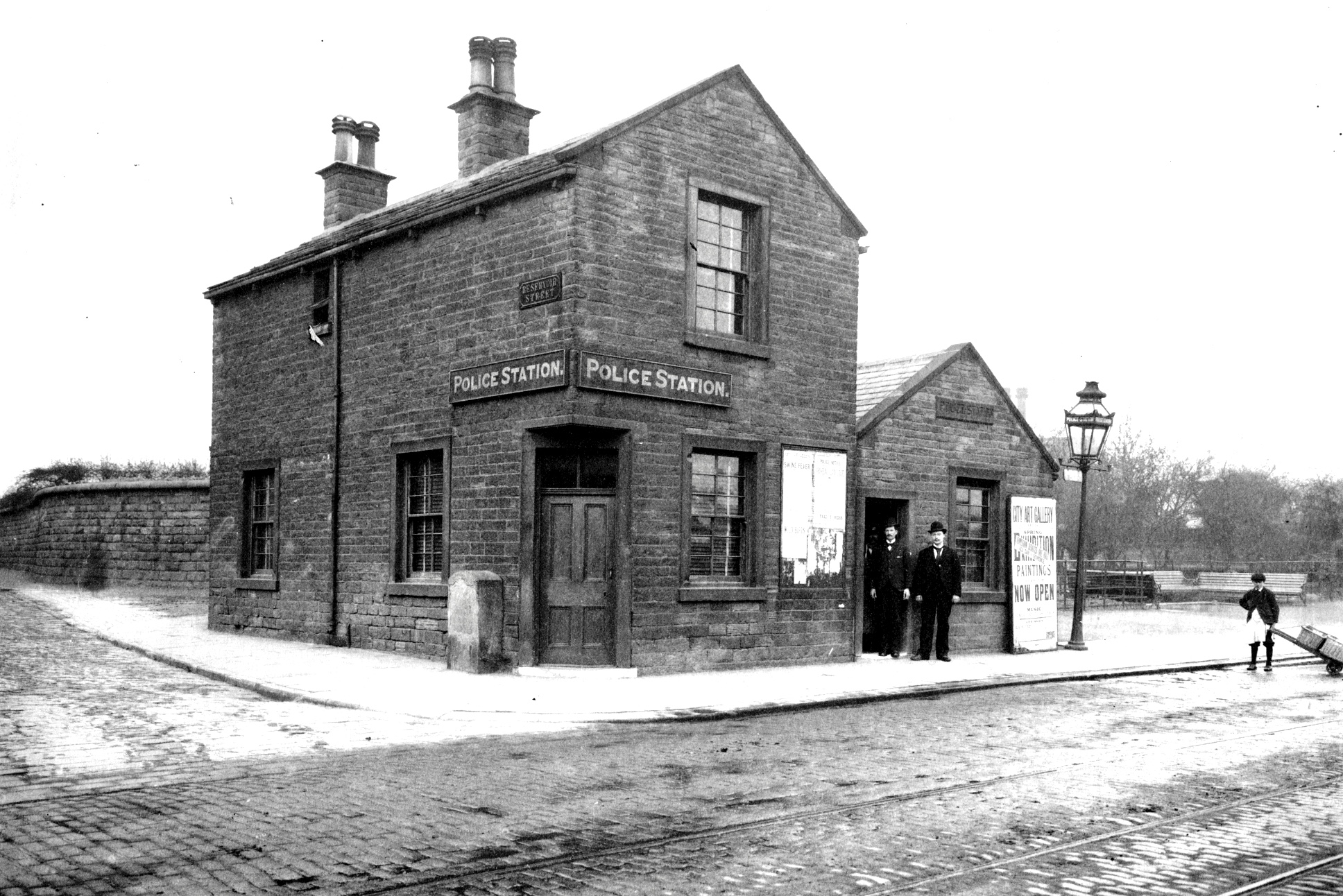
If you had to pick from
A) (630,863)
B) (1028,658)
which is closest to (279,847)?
(630,863)

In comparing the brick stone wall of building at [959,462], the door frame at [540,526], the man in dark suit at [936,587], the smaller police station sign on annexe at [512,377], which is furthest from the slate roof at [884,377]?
the smaller police station sign on annexe at [512,377]

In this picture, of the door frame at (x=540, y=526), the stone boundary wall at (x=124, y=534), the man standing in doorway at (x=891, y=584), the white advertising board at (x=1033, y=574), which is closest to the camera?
the door frame at (x=540, y=526)

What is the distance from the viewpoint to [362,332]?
18188mm

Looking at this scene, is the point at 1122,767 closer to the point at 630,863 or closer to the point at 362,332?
the point at 630,863

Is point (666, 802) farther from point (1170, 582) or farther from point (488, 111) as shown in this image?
point (1170, 582)

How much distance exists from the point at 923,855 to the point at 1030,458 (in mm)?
14549

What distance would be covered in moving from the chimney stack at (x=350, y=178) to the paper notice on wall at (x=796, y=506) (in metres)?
11.2

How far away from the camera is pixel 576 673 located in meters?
14.3

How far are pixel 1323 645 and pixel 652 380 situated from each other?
408 inches

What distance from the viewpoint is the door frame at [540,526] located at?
14500 millimetres

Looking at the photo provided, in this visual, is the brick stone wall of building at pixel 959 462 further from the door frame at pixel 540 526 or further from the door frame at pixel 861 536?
the door frame at pixel 540 526

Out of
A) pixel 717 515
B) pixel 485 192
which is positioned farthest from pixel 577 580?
pixel 485 192

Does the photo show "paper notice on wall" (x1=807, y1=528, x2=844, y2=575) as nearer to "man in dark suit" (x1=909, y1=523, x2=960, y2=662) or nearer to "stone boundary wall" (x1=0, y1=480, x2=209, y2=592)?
"man in dark suit" (x1=909, y1=523, x2=960, y2=662)

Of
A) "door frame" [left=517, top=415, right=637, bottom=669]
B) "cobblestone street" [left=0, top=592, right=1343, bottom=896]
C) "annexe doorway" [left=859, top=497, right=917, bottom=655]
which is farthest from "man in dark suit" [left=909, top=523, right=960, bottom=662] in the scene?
"door frame" [left=517, top=415, right=637, bottom=669]
